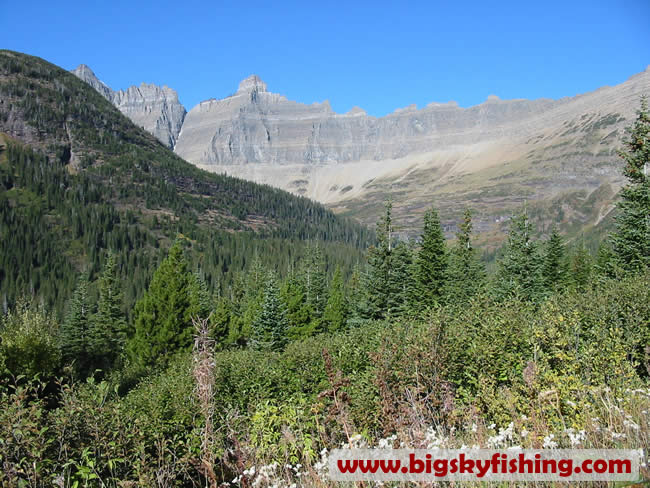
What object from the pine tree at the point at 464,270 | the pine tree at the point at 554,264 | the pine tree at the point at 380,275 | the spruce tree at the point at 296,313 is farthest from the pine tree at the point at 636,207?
the spruce tree at the point at 296,313

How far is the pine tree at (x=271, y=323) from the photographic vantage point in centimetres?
3872

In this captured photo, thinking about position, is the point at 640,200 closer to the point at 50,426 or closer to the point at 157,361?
the point at 50,426

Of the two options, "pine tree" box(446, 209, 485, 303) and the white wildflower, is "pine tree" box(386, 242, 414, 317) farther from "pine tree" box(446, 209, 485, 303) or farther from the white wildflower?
the white wildflower

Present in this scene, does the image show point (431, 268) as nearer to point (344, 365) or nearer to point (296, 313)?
point (296, 313)

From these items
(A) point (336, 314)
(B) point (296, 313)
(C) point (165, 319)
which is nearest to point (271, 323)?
(B) point (296, 313)

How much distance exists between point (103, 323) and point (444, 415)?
178 ft

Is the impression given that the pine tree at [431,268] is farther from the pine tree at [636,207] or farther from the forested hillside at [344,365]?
the pine tree at [636,207]

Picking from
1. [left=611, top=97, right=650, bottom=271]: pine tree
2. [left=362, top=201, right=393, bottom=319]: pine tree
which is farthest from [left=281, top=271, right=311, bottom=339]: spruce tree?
[left=611, top=97, right=650, bottom=271]: pine tree

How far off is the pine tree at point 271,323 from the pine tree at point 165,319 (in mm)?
7332

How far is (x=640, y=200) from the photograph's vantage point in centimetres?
2539

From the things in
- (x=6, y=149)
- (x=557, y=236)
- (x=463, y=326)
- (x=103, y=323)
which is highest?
(x=6, y=149)

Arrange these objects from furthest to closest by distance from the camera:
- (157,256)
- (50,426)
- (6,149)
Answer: (6,149), (157,256), (50,426)

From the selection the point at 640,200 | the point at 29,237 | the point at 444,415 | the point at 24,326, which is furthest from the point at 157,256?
the point at 444,415

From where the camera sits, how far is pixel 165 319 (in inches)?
1297
